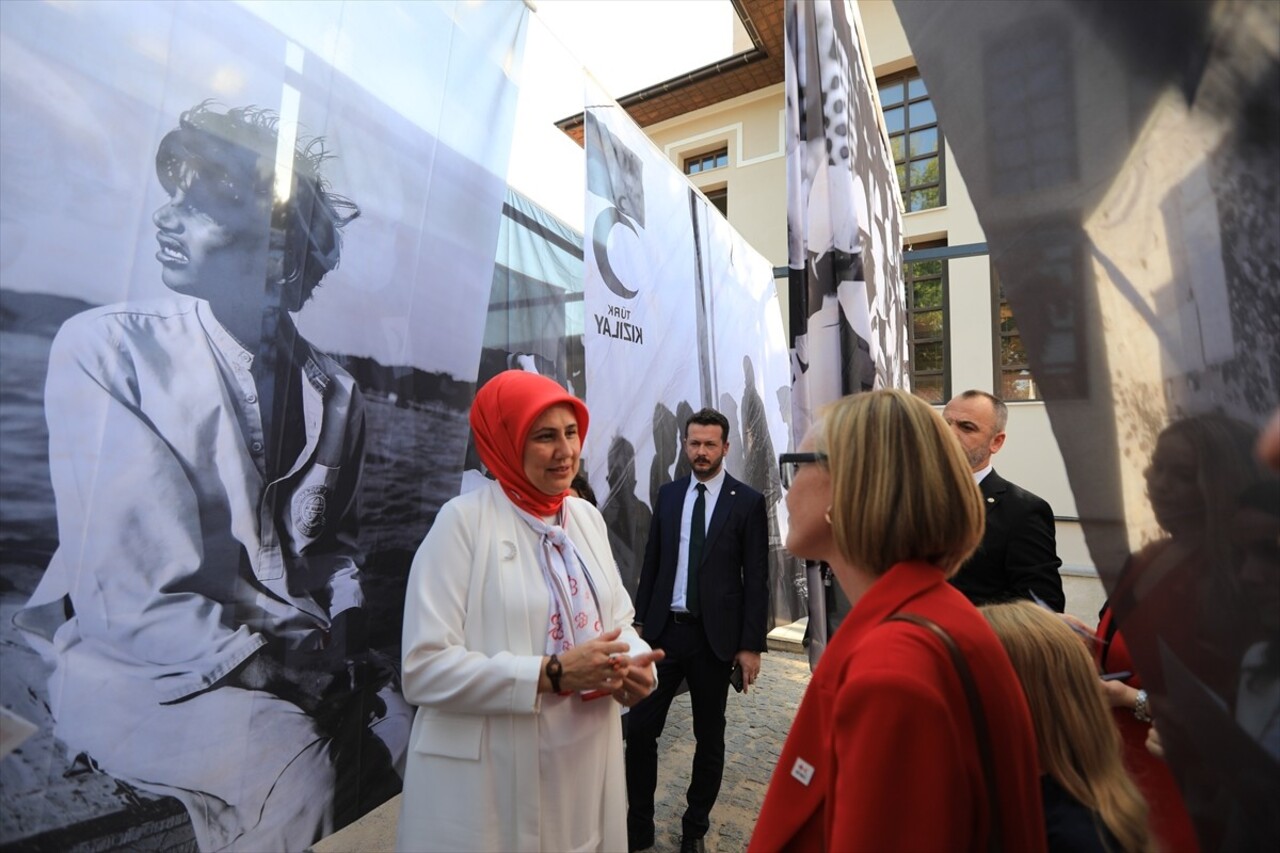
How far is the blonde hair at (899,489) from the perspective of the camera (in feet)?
3.02

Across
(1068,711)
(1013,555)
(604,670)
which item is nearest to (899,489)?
(1068,711)

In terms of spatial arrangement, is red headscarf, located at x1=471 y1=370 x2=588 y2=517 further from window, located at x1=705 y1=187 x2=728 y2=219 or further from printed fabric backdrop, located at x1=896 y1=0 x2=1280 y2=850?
window, located at x1=705 y1=187 x2=728 y2=219

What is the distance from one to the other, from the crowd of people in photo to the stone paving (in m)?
1.47

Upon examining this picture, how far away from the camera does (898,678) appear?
719mm

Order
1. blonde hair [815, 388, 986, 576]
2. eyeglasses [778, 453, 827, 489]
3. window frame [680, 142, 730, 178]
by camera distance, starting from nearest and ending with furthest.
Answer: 1. blonde hair [815, 388, 986, 576]
2. eyeglasses [778, 453, 827, 489]
3. window frame [680, 142, 730, 178]

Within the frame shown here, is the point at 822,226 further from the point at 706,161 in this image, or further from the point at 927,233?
the point at 706,161

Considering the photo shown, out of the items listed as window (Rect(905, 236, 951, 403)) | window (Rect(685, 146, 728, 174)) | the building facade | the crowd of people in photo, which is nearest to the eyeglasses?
the crowd of people in photo

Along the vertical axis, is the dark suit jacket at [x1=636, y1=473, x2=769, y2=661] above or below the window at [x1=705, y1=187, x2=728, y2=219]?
below

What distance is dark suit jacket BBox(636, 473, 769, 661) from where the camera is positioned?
2.93 meters

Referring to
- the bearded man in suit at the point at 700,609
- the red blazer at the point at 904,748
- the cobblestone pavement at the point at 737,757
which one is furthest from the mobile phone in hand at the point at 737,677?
the red blazer at the point at 904,748

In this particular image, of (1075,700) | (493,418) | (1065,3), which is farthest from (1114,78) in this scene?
(493,418)

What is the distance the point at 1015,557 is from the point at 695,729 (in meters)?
1.48

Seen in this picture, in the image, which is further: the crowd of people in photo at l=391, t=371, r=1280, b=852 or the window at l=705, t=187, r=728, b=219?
the window at l=705, t=187, r=728, b=219

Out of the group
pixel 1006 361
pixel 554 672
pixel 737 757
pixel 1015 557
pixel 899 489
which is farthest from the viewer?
pixel 1006 361
